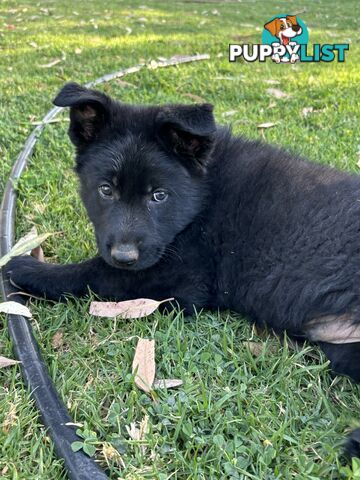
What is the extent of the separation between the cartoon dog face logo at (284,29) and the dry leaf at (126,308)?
23.4 ft

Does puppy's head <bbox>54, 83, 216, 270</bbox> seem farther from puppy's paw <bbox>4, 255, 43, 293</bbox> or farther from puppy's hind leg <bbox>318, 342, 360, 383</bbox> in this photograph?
puppy's hind leg <bbox>318, 342, 360, 383</bbox>

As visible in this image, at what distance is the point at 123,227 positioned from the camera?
2.58 m

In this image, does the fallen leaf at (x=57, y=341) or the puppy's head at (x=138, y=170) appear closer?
the fallen leaf at (x=57, y=341)

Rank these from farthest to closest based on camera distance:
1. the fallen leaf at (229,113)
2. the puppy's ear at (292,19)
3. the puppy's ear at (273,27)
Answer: the puppy's ear at (292,19)
the puppy's ear at (273,27)
the fallen leaf at (229,113)

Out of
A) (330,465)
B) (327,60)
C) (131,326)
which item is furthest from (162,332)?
(327,60)

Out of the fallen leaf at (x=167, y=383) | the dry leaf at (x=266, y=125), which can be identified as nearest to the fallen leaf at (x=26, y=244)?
the fallen leaf at (x=167, y=383)

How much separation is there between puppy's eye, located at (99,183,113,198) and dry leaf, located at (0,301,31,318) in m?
0.67

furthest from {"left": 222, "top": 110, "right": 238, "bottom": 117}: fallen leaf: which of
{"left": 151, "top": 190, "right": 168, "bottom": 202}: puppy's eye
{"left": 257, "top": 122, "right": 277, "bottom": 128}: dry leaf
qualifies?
{"left": 151, "top": 190, "right": 168, "bottom": 202}: puppy's eye

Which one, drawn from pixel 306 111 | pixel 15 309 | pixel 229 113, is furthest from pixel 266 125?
pixel 15 309

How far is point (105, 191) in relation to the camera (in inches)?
106

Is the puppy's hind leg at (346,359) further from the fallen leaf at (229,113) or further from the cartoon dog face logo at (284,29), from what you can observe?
the cartoon dog face logo at (284,29)

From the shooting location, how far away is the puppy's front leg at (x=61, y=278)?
2.72 m

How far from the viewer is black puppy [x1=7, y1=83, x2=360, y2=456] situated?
7.88ft

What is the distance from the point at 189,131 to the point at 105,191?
21.9 inches
